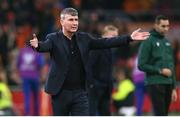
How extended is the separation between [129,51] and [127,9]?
3.96 meters

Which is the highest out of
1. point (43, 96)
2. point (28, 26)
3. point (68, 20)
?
point (68, 20)

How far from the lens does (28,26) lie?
73.4 ft

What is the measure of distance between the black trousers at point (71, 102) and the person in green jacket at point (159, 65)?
2361mm

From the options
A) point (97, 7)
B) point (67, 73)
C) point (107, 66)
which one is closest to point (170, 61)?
point (107, 66)

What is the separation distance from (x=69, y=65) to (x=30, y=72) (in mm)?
7479

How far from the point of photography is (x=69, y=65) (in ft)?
37.8

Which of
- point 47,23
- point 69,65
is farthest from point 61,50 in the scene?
point 47,23

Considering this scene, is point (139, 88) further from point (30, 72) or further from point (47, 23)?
point (47, 23)

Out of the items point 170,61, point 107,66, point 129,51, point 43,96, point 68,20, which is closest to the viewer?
point 68,20

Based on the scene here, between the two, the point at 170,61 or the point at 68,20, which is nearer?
the point at 68,20

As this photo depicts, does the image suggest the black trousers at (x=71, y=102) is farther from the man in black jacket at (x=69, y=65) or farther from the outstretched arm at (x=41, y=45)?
the outstretched arm at (x=41, y=45)

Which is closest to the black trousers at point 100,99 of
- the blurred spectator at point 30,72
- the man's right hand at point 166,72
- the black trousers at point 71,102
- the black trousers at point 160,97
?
the black trousers at point 160,97

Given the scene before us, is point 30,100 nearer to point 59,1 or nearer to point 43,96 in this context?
point 43,96

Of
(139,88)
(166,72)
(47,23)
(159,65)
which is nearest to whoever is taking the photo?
(166,72)
